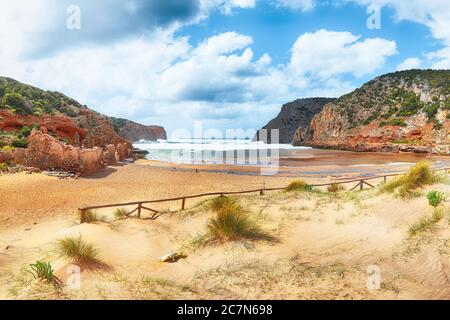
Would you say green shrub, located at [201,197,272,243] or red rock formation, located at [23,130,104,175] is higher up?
red rock formation, located at [23,130,104,175]

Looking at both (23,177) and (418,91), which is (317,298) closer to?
(23,177)

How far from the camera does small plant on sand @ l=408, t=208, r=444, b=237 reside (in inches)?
294

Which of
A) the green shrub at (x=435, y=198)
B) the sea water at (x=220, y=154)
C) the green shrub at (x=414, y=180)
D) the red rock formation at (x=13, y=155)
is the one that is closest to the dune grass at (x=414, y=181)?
the green shrub at (x=414, y=180)

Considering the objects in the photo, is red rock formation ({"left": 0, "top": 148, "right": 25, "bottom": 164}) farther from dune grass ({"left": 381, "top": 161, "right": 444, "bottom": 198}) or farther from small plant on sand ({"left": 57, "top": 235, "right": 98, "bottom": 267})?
dune grass ({"left": 381, "top": 161, "right": 444, "bottom": 198})

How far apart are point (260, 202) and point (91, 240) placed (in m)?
6.30

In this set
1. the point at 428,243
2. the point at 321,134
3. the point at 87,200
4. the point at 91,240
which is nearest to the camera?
the point at 428,243

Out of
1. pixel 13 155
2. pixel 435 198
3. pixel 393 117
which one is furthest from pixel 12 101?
pixel 393 117

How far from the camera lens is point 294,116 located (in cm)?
13800

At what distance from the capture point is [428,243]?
691cm

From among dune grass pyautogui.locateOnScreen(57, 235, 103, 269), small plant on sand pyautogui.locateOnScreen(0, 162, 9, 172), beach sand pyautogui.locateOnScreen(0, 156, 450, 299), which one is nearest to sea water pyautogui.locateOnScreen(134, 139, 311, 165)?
small plant on sand pyautogui.locateOnScreen(0, 162, 9, 172)

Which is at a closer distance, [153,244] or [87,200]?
[153,244]

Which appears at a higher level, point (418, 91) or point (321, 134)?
point (418, 91)

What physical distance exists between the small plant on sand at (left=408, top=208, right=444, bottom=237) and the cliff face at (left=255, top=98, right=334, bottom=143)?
123 meters
